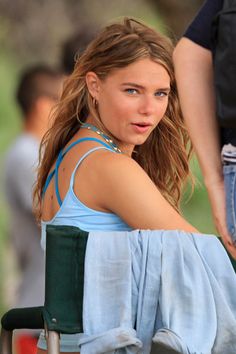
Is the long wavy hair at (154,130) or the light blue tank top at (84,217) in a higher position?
the long wavy hair at (154,130)

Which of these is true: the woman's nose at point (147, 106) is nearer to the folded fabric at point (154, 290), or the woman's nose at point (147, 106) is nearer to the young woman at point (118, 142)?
the young woman at point (118, 142)

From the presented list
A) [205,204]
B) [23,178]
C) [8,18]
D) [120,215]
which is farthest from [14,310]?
[8,18]

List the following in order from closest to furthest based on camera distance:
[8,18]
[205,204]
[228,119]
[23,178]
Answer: [228,119], [23,178], [205,204], [8,18]

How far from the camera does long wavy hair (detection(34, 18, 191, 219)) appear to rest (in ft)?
12.8

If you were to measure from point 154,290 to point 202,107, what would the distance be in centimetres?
49

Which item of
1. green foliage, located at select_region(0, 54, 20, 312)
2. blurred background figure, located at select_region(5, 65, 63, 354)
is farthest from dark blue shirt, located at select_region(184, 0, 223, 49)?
green foliage, located at select_region(0, 54, 20, 312)

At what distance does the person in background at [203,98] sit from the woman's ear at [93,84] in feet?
1.71

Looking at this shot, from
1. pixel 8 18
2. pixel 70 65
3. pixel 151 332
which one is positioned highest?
Result: pixel 8 18

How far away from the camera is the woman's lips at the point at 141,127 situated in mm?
3830

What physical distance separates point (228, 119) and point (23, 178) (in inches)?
126

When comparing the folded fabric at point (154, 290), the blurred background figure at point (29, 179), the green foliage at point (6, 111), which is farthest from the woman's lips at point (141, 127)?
the green foliage at point (6, 111)

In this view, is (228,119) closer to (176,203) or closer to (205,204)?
(176,203)

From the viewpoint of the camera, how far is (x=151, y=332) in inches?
133

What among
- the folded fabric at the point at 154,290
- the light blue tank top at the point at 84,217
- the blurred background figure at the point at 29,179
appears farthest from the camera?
the blurred background figure at the point at 29,179
